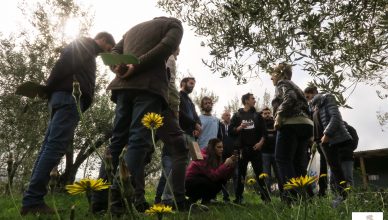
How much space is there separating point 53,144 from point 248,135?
13.6 ft

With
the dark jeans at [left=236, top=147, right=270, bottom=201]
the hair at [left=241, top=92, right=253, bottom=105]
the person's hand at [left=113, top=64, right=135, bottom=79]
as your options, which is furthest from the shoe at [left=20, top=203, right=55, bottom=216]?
the hair at [left=241, top=92, right=253, bottom=105]

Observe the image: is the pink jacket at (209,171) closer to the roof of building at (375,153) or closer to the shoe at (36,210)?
the shoe at (36,210)

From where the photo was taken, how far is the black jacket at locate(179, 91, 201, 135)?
5.81m

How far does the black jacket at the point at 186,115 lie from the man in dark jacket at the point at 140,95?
2.05m

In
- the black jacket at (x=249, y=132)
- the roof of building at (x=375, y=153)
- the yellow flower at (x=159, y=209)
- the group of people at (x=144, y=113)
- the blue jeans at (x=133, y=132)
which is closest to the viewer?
the yellow flower at (x=159, y=209)

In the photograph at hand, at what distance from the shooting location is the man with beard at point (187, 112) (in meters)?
5.82

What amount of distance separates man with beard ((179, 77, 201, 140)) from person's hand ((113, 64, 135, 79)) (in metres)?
2.26

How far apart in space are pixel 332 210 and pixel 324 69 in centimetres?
101

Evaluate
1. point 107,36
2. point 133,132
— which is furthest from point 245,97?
point 133,132

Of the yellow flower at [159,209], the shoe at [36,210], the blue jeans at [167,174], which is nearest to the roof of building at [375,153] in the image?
the blue jeans at [167,174]

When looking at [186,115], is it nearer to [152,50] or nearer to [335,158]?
[335,158]

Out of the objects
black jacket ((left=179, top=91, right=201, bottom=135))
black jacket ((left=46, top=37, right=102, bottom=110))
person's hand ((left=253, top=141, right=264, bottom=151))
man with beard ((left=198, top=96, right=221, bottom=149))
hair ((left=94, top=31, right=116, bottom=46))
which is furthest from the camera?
man with beard ((left=198, top=96, right=221, bottom=149))

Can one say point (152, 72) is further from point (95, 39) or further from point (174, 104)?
point (95, 39)

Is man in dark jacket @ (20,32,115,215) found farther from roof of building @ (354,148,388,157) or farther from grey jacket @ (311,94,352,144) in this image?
roof of building @ (354,148,388,157)
